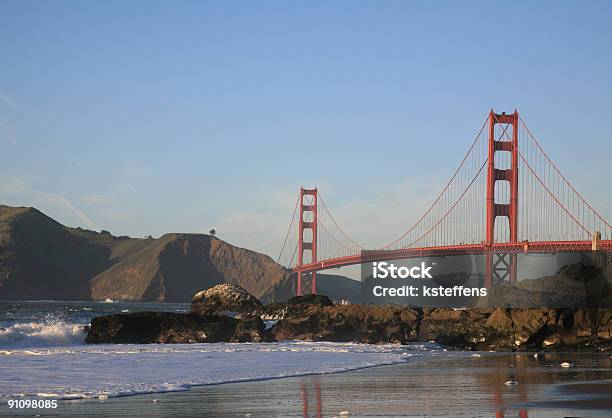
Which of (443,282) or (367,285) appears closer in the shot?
(443,282)

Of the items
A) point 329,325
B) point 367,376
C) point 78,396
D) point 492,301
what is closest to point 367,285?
point 492,301

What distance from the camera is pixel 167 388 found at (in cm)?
1733

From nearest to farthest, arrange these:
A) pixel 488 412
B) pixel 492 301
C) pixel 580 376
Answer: pixel 488 412 < pixel 580 376 < pixel 492 301

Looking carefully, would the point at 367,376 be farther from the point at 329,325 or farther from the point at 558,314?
the point at 329,325

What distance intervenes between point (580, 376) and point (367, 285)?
176 ft

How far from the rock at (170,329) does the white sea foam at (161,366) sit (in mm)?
3730

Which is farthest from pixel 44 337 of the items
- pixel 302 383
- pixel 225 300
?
pixel 225 300

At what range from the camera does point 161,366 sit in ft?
74.7

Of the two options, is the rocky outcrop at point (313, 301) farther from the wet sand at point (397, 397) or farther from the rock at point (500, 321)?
the wet sand at point (397, 397)

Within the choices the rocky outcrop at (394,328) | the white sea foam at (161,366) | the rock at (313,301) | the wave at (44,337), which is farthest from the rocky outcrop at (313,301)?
the white sea foam at (161,366)

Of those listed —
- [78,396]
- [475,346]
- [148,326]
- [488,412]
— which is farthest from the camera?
[148,326]

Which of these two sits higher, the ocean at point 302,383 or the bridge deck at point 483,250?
the bridge deck at point 483,250

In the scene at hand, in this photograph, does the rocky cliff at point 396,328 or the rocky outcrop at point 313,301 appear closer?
the rocky cliff at point 396,328

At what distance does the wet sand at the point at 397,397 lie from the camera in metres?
14.1
